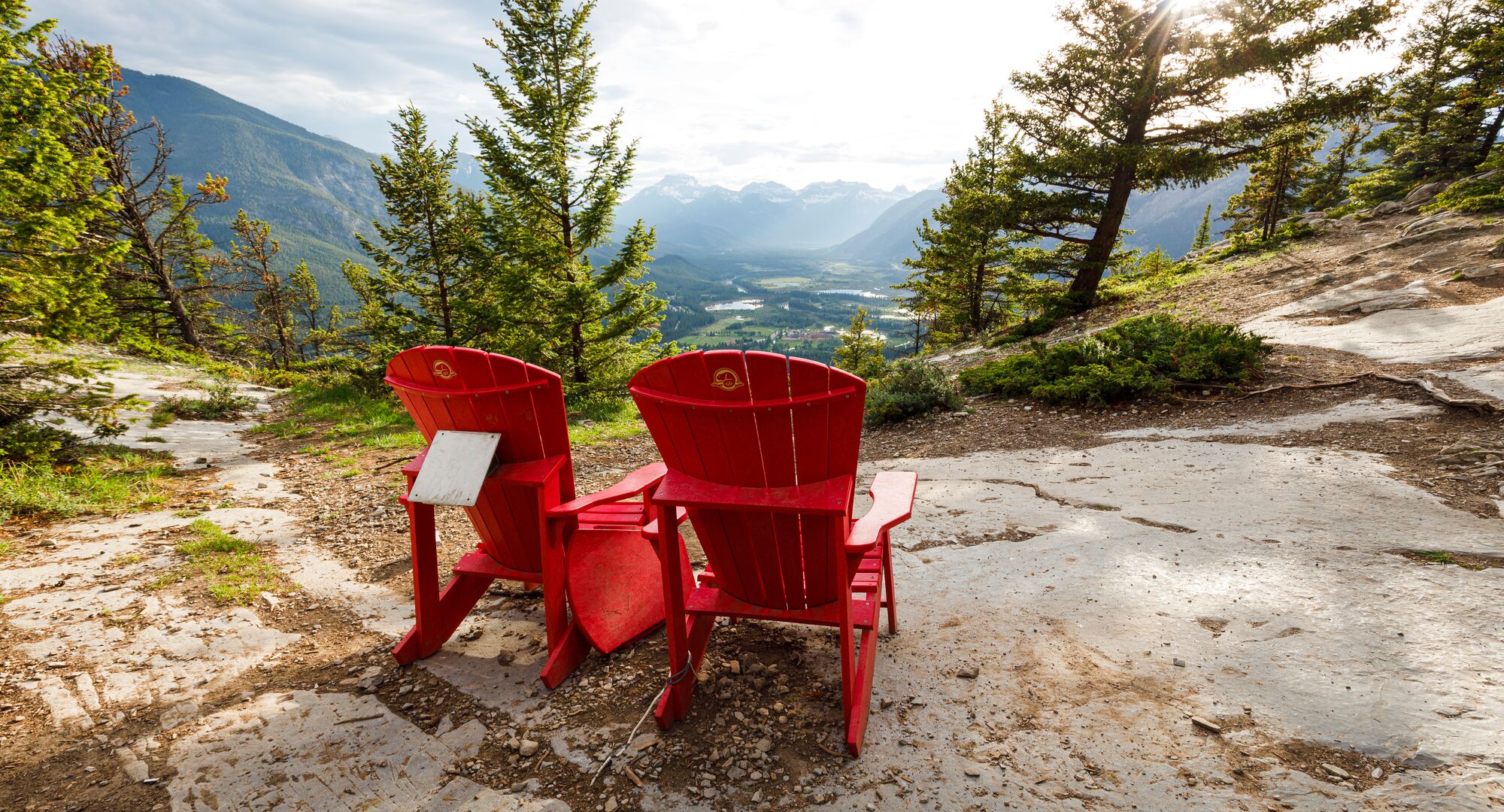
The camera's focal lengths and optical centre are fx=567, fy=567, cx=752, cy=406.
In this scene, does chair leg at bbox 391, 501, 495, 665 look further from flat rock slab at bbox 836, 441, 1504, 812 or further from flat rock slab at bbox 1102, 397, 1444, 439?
flat rock slab at bbox 1102, 397, 1444, 439

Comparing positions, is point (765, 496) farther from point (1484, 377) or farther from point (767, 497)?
point (1484, 377)

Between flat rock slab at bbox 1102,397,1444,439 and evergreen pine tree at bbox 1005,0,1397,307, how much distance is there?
804 cm

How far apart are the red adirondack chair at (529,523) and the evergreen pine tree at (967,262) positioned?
50.2 ft

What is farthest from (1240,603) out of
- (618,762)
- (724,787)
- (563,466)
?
(563,466)

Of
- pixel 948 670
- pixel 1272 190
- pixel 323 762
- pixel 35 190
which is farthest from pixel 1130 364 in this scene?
pixel 1272 190

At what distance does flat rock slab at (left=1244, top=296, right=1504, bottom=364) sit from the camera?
21.1ft

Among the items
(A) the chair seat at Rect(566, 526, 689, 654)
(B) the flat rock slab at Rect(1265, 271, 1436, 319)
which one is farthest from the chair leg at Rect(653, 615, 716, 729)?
(B) the flat rock slab at Rect(1265, 271, 1436, 319)

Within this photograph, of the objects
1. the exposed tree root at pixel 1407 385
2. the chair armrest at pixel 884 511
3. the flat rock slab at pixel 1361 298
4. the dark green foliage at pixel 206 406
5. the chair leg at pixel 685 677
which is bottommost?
the dark green foliage at pixel 206 406

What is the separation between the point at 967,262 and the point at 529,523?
19.4 m

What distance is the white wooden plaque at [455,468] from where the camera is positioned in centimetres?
265

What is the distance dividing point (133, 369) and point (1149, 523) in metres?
17.4

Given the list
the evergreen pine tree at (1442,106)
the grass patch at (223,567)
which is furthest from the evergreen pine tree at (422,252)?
the evergreen pine tree at (1442,106)

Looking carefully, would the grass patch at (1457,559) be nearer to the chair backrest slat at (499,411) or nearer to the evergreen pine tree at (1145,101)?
the chair backrest slat at (499,411)

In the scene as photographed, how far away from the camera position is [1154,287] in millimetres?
15016
